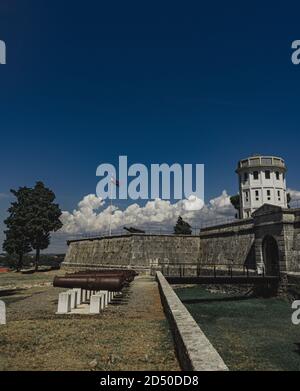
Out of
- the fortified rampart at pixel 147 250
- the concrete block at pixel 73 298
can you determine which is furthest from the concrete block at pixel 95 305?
the fortified rampart at pixel 147 250

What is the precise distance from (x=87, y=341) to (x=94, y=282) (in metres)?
6.74

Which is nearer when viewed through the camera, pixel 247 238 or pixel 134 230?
pixel 247 238

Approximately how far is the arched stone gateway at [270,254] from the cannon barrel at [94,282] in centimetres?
1708

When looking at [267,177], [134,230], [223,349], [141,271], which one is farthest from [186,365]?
[267,177]

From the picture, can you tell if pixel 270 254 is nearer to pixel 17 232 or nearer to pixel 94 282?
pixel 94 282

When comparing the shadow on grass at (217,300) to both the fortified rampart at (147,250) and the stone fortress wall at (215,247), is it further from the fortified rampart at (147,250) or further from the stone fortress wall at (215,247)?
the fortified rampart at (147,250)

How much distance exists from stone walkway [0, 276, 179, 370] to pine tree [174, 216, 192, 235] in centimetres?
4460

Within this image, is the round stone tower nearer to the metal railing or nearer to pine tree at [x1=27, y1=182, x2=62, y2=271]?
the metal railing

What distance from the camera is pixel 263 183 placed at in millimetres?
44062

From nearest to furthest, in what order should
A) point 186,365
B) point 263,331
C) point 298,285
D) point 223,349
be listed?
point 186,365 → point 223,349 → point 263,331 → point 298,285

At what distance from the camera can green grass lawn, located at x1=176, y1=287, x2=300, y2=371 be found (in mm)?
9852
